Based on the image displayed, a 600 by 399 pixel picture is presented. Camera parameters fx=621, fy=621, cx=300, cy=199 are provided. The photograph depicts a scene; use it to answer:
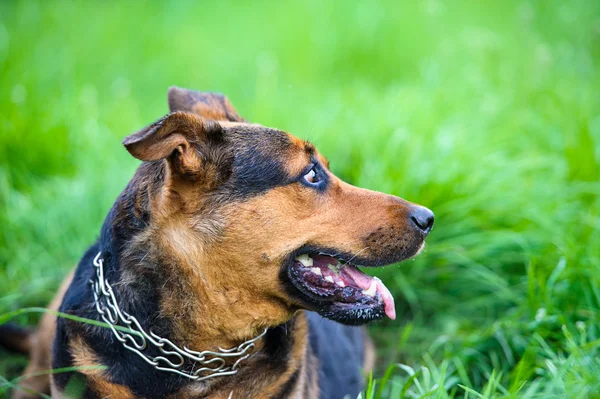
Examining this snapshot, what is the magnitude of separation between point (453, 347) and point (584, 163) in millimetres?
2204

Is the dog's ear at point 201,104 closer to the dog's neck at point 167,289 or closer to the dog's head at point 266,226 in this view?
the dog's head at point 266,226

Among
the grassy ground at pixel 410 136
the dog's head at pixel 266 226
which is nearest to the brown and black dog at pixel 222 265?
the dog's head at pixel 266 226

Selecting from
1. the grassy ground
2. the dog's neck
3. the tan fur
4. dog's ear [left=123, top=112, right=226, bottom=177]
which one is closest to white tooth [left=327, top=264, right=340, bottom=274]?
the dog's neck

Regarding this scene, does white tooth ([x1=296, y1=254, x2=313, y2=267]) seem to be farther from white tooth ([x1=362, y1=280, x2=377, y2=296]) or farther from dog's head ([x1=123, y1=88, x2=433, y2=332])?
white tooth ([x1=362, y1=280, x2=377, y2=296])

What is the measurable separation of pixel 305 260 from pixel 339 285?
0.20 meters

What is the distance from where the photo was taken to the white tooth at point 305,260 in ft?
9.48

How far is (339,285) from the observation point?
115 inches

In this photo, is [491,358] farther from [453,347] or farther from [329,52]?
[329,52]

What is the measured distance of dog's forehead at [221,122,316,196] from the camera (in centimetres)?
282

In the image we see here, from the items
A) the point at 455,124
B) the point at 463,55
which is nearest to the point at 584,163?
the point at 455,124

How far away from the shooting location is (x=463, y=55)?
297 inches

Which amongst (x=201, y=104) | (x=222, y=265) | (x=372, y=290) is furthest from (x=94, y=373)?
(x=201, y=104)

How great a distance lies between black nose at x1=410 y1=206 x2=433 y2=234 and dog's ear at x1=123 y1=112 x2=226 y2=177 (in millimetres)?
929

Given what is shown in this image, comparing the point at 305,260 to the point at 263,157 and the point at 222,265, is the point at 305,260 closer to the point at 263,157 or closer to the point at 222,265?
the point at 222,265
